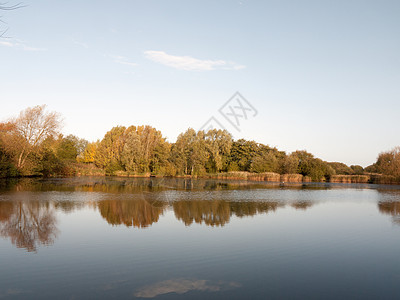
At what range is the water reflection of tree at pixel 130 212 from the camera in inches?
492

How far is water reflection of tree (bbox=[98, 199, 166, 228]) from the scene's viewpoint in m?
12.5

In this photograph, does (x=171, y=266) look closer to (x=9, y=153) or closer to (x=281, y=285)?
(x=281, y=285)

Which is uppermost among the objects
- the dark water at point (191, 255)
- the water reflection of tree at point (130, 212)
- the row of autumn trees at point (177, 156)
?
the row of autumn trees at point (177, 156)

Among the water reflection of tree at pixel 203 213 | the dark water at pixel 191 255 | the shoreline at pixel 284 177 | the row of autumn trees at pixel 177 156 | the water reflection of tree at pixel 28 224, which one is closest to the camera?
the dark water at pixel 191 255

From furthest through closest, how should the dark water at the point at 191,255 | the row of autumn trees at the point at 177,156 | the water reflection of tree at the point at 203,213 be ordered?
the row of autumn trees at the point at 177,156
the water reflection of tree at the point at 203,213
the dark water at the point at 191,255

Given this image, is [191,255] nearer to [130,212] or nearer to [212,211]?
[130,212]

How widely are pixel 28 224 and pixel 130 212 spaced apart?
4495 mm

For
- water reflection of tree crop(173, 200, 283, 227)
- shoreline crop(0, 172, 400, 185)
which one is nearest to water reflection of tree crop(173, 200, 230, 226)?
water reflection of tree crop(173, 200, 283, 227)

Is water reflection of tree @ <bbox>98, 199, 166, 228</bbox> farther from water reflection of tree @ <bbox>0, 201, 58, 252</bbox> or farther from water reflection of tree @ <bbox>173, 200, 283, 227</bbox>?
water reflection of tree @ <bbox>0, 201, 58, 252</bbox>

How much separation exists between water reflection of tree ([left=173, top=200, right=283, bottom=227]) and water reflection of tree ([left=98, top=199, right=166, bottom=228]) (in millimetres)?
1118

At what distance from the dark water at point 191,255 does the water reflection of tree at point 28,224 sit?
0.03 m

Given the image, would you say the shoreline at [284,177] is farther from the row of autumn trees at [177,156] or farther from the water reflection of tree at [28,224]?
the water reflection of tree at [28,224]

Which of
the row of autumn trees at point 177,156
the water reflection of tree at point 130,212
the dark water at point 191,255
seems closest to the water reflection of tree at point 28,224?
the dark water at point 191,255

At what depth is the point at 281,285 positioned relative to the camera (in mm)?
6180
